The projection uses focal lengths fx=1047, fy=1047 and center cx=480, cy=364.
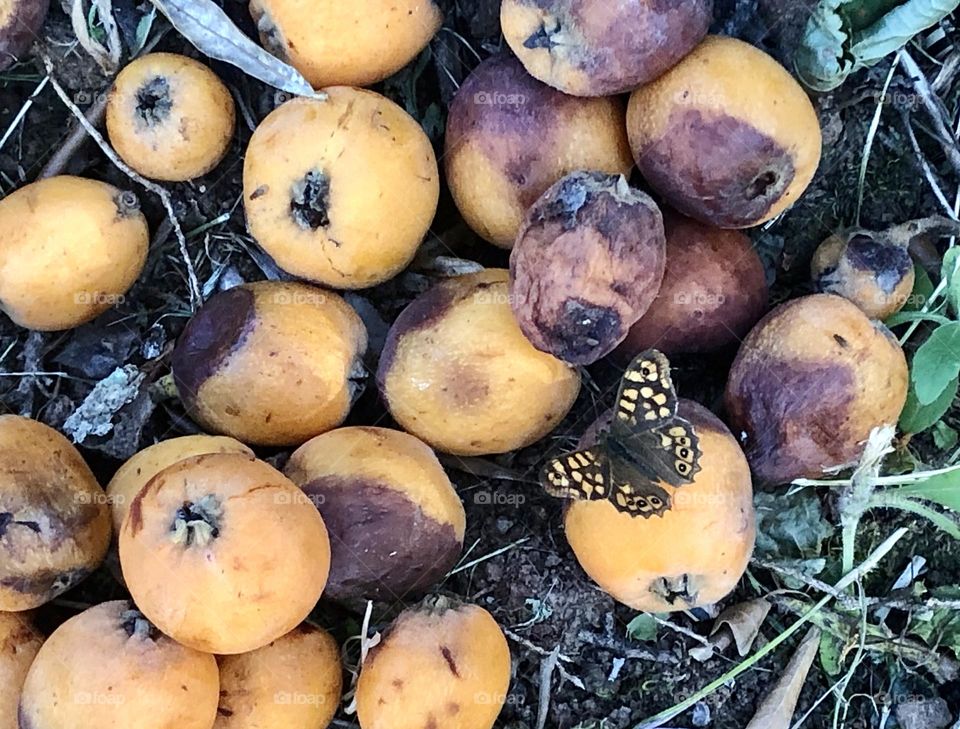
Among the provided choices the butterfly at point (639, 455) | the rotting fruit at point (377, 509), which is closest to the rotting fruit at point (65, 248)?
the rotting fruit at point (377, 509)

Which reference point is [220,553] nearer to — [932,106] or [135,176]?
[135,176]

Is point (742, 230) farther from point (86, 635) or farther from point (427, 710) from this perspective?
point (86, 635)

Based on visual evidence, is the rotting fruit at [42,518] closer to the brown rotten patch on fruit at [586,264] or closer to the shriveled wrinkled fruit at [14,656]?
the shriveled wrinkled fruit at [14,656]

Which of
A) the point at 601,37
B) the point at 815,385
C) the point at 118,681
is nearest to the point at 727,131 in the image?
the point at 601,37

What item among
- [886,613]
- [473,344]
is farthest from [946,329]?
[473,344]

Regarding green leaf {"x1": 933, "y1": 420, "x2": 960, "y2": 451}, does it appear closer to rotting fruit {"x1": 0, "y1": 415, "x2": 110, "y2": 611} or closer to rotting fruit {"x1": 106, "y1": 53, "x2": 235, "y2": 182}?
rotting fruit {"x1": 106, "y1": 53, "x2": 235, "y2": 182}

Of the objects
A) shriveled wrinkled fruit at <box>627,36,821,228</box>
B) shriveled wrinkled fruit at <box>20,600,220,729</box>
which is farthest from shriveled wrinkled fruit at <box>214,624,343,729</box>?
shriveled wrinkled fruit at <box>627,36,821,228</box>
